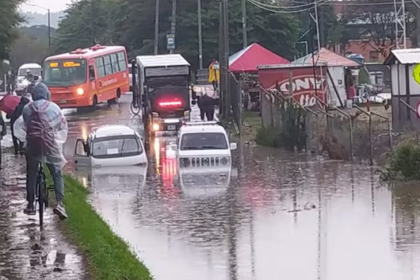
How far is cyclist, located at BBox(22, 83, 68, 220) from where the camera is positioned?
13.1 meters

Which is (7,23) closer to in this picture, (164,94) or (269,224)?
(164,94)

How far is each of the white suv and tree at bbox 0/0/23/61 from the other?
563cm

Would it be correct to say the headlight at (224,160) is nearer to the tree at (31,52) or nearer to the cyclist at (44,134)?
the cyclist at (44,134)

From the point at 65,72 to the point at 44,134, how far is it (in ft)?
123

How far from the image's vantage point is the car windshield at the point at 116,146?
27266 mm

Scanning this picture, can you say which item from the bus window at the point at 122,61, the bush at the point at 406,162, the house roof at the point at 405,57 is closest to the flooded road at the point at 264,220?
the bush at the point at 406,162

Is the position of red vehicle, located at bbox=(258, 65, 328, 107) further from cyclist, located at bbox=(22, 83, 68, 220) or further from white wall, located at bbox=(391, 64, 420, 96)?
cyclist, located at bbox=(22, 83, 68, 220)

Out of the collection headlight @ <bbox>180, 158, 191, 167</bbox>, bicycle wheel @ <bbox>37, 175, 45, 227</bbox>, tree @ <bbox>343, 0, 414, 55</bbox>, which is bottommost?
headlight @ <bbox>180, 158, 191, 167</bbox>

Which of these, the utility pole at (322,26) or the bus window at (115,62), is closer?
the bus window at (115,62)

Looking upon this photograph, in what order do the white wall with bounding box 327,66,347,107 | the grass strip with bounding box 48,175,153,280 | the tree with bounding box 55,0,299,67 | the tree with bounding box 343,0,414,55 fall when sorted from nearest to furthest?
the grass strip with bounding box 48,175,153,280 < the white wall with bounding box 327,66,347,107 < the tree with bounding box 55,0,299,67 < the tree with bounding box 343,0,414,55

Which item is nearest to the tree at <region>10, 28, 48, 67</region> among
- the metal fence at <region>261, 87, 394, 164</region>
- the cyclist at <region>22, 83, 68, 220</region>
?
the metal fence at <region>261, 87, 394, 164</region>

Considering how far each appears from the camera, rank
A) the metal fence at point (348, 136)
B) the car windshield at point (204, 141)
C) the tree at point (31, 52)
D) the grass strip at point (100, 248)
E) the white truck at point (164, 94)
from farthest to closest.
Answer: the tree at point (31, 52) → the white truck at point (164, 94) → the car windshield at point (204, 141) → the metal fence at point (348, 136) → the grass strip at point (100, 248)

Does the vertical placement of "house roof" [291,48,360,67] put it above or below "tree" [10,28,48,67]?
below

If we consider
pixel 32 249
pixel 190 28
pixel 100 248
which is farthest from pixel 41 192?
pixel 190 28
